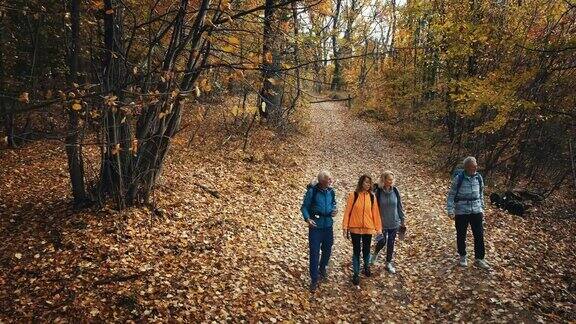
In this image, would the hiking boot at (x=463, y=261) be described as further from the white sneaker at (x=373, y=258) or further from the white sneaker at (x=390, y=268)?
the white sneaker at (x=373, y=258)

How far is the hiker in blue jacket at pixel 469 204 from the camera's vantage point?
311 inches

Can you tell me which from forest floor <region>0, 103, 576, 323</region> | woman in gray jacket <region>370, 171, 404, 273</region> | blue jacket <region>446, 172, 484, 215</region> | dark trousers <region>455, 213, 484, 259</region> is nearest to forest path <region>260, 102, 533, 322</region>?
forest floor <region>0, 103, 576, 323</region>

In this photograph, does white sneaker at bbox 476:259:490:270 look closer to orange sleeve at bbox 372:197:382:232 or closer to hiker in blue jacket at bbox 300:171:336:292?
orange sleeve at bbox 372:197:382:232

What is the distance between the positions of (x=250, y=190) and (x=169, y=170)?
259 centimetres

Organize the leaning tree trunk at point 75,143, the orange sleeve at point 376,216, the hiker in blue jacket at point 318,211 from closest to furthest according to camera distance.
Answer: the hiker in blue jacket at point 318,211, the leaning tree trunk at point 75,143, the orange sleeve at point 376,216

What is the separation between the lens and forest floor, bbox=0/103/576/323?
6203 millimetres

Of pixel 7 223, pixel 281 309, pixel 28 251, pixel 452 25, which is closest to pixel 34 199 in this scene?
pixel 7 223

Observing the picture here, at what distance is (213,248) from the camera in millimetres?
8148

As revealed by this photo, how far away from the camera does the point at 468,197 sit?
791 cm

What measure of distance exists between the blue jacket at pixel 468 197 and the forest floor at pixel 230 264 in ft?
4.18

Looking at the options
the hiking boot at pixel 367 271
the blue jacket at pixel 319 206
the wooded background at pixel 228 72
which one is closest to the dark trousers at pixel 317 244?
the blue jacket at pixel 319 206

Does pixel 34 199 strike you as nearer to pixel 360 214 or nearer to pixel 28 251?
pixel 28 251

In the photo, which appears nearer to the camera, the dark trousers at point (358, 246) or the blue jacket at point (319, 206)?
the blue jacket at point (319, 206)

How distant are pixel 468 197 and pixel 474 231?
0.76 m
